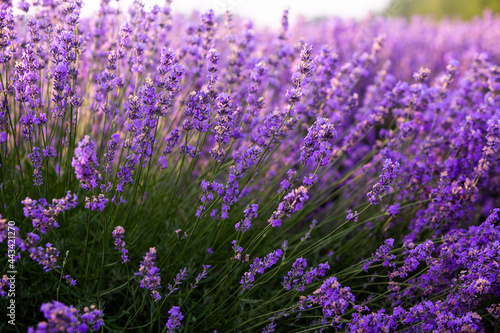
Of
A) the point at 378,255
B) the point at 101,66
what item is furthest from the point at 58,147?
the point at 378,255

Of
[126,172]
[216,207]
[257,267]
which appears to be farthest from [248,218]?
[126,172]

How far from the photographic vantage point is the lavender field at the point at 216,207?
1798mm

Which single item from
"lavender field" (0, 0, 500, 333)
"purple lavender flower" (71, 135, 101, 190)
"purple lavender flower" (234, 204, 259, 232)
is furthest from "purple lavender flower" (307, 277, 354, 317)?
"purple lavender flower" (71, 135, 101, 190)

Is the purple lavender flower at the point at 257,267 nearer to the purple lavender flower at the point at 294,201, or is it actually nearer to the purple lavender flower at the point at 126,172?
the purple lavender flower at the point at 294,201

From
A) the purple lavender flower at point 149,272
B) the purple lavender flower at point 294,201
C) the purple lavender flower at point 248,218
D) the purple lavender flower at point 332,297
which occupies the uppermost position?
the purple lavender flower at point 248,218

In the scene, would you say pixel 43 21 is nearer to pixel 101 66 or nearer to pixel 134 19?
pixel 134 19

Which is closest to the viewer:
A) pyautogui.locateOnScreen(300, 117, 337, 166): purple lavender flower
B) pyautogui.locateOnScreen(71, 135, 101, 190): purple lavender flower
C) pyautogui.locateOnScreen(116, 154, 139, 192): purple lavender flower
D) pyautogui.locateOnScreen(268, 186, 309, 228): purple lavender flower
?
pyautogui.locateOnScreen(71, 135, 101, 190): purple lavender flower

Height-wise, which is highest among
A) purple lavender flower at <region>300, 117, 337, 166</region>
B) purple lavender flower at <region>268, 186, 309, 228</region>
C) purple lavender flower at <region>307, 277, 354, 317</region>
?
purple lavender flower at <region>300, 117, 337, 166</region>

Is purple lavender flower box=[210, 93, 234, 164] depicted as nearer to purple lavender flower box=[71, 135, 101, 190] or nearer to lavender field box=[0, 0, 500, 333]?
lavender field box=[0, 0, 500, 333]

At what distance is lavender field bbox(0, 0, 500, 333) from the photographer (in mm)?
1798

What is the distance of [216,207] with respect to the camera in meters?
2.28

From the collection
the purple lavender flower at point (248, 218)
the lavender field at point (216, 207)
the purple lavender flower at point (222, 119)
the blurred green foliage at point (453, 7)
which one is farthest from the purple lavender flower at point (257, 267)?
the blurred green foliage at point (453, 7)

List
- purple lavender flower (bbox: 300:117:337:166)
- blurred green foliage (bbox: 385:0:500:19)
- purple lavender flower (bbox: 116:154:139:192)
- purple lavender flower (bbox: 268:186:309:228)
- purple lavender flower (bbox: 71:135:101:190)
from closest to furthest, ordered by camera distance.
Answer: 1. purple lavender flower (bbox: 71:135:101:190)
2. purple lavender flower (bbox: 268:186:309:228)
3. purple lavender flower (bbox: 300:117:337:166)
4. purple lavender flower (bbox: 116:154:139:192)
5. blurred green foliage (bbox: 385:0:500:19)

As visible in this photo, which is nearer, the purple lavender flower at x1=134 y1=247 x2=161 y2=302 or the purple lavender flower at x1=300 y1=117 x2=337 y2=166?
the purple lavender flower at x1=134 y1=247 x2=161 y2=302
